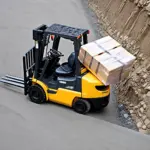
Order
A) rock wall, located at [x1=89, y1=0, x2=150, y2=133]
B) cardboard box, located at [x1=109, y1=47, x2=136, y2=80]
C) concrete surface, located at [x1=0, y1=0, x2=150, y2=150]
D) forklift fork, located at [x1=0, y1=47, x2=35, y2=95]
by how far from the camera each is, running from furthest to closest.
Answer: forklift fork, located at [x1=0, y1=47, x2=35, y2=95], rock wall, located at [x1=89, y1=0, x2=150, y2=133], cardboard box, located at [x1=109, y1=47, x2=136, y2=80], concrete surface, located at [x1=0, y1=0, x2=150, y2=150]

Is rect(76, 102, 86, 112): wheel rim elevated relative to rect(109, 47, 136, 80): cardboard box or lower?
lower

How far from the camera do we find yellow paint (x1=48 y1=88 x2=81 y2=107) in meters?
8.25

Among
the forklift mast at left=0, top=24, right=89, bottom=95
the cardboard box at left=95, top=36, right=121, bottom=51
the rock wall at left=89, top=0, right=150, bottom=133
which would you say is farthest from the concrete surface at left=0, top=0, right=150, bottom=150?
the cardboard box at left=95, top=36, right=121, bottom=51

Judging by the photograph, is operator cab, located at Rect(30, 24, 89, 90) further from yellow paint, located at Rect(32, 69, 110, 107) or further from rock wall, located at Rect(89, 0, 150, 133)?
rock wall, located at Rect(89, 0, 150, 133)

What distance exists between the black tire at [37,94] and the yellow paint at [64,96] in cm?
22

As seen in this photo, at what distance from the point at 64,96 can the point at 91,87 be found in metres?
0.79

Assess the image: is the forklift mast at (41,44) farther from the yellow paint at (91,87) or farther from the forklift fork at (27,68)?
the yellow paint at (91,87)

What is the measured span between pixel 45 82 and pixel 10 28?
23.6ft

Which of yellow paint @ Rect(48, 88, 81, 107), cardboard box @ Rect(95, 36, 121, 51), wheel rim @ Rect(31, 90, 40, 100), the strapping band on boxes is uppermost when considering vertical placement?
cardboard box @ Rect(95, 36, 121, 51)

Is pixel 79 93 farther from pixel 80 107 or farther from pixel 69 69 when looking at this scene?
pixel 69 69

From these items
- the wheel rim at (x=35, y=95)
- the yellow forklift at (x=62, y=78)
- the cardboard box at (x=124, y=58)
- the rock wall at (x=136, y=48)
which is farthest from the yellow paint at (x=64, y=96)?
the rock wall at (x=136, y=48)

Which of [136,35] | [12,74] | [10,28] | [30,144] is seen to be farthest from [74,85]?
[10,28]

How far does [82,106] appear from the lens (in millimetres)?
8266

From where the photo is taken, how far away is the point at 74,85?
8.16 meters
